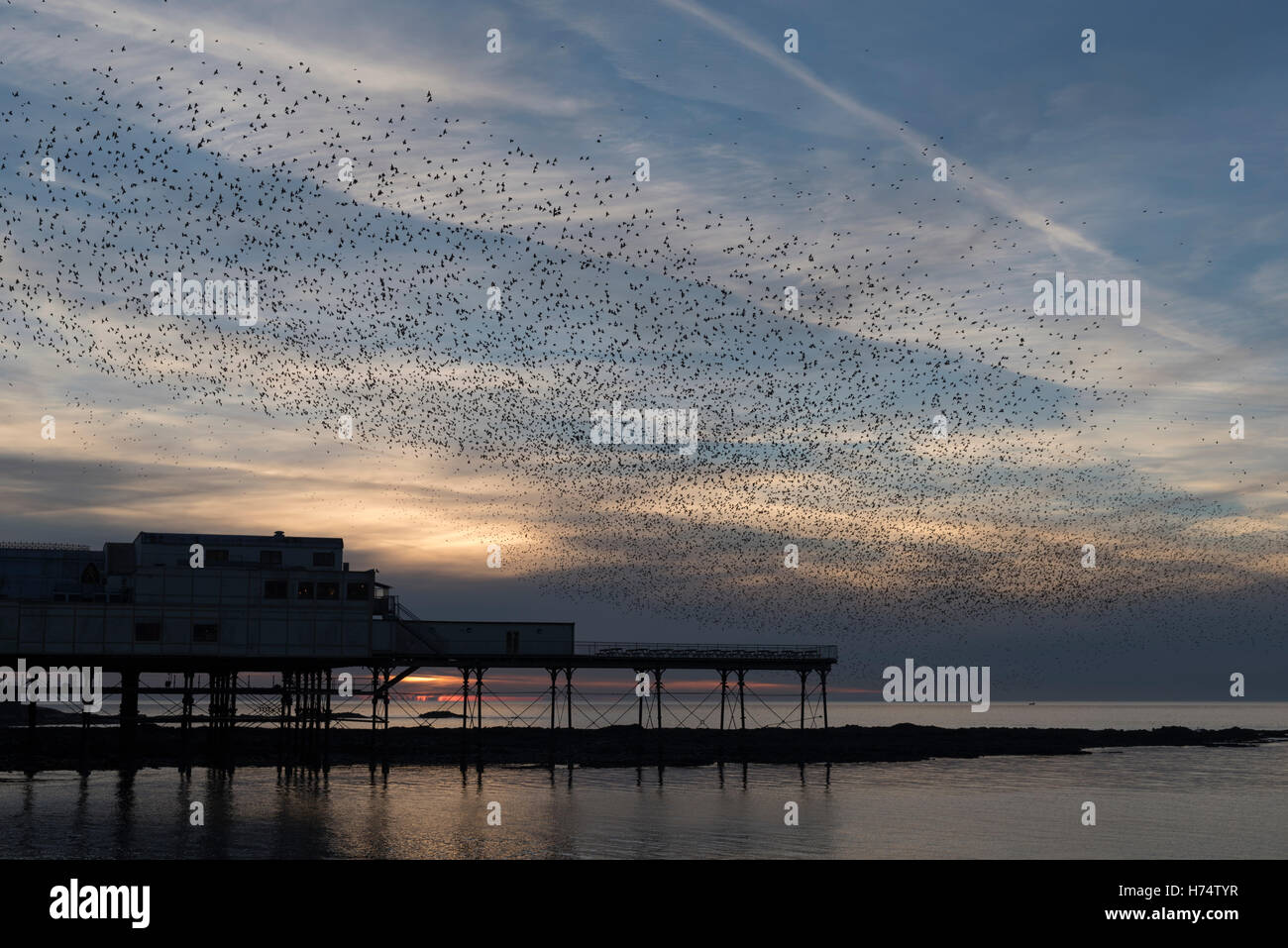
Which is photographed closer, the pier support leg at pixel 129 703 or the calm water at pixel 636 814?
the calm water at pixel 636 814

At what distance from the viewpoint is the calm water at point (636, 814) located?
1989 inches

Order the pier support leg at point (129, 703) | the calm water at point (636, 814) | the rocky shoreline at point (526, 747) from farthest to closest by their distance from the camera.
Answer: the rocky shoreline at point (526, 747), the pier support leg at point (129, 703), the calm water at point (636, 814)

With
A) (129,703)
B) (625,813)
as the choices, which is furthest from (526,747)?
(625,813)

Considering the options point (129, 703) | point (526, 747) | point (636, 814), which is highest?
point (129, 703)

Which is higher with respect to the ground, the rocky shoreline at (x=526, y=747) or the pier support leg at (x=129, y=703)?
the pier support leg at (x=129, y=703)

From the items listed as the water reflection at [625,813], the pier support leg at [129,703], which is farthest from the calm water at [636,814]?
the pier support leg at [129,703]

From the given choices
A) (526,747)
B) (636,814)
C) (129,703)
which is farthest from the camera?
(526,747)

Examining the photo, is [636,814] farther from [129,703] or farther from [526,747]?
[526,747]

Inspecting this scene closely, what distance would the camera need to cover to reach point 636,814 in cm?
6341

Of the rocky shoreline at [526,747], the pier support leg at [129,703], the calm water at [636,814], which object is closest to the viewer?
the calm water at [636,814]

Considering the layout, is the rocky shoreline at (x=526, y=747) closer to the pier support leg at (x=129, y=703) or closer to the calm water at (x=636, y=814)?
the pier support leg at (x=129, y=703)

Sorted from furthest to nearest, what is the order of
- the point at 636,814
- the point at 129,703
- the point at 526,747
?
the point at 526,747 → the point at 129,703 → the point at 636,814
